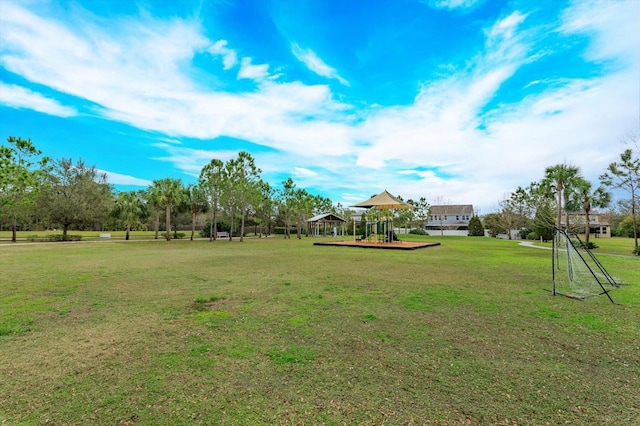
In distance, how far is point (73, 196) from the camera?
2747cm

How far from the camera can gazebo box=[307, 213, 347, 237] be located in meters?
41.2

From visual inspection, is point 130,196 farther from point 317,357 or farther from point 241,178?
point 317,357

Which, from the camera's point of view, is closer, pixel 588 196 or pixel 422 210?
pixel 588 196

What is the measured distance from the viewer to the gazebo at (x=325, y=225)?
4123cm

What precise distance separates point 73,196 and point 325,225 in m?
27.5

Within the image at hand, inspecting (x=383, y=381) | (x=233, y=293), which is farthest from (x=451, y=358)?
(x=233, y=293)

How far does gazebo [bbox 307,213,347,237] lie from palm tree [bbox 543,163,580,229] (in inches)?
923

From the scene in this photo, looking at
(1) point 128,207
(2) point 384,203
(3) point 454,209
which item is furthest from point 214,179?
(3) point 454,209

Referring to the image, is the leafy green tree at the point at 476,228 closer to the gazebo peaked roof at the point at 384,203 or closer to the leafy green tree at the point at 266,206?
the gazebo peaked roof at the point at 384,203

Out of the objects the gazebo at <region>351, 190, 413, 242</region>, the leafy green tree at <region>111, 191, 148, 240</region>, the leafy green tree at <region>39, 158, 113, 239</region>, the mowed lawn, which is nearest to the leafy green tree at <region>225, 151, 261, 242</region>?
the leafy green tree at <region>111, 191, 148, 240</region>

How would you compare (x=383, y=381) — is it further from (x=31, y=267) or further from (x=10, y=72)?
(x=10, y=72)

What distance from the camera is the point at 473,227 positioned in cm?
4138

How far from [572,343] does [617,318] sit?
1.87 metres

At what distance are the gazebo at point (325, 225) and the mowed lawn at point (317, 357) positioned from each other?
34.6 metres
